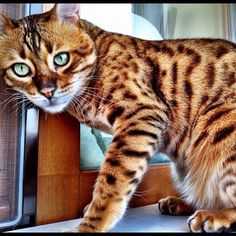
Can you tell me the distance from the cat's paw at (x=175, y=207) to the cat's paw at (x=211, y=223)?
0.21 meters

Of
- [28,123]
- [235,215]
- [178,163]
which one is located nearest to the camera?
[235,215]

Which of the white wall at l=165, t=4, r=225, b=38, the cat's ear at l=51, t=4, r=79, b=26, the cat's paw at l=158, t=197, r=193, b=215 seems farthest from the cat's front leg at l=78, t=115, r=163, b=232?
the white wall at l=165, t=4, r=225, b=38

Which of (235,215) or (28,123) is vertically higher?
(28,123)

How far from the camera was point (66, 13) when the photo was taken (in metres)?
0.96

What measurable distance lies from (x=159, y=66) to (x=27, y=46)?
41 centimetres

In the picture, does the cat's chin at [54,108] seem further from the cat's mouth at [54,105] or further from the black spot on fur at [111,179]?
the black spot on fur at [111,179]

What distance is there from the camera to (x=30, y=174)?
0.92 meters

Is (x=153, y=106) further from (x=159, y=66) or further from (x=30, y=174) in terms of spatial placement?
(x=30, y=174)

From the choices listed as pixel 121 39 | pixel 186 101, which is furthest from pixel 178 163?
pixel 121 39

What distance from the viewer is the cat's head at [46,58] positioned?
0.87 meters

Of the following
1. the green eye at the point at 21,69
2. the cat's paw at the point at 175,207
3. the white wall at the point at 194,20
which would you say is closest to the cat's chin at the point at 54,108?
the green eye at the point at 21,69

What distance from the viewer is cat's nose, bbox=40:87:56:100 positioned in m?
0.84

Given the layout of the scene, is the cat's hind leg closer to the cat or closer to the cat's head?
the cat

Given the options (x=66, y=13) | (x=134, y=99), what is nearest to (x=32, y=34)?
(x=66, y=13)
